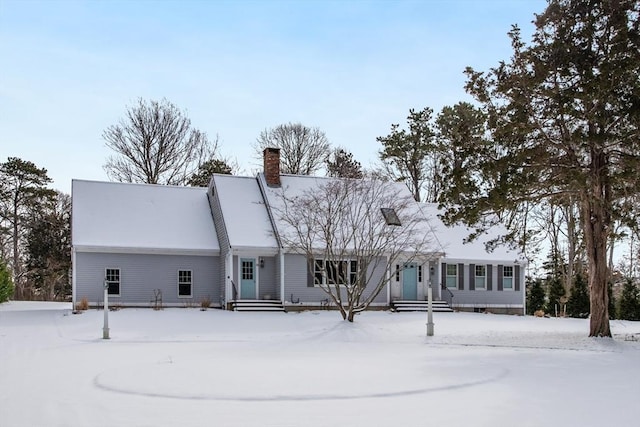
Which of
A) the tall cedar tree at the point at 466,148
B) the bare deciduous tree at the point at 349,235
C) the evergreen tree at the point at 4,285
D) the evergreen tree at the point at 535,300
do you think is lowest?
the evergreen tree at the point at 535,300

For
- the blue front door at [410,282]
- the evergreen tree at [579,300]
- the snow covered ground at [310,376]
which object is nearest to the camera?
the snow covered ground at [310,376]

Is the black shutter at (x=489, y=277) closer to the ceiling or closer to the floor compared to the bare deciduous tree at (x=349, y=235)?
closer to the floor

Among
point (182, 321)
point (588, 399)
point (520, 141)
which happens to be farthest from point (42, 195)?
point (588, 399)

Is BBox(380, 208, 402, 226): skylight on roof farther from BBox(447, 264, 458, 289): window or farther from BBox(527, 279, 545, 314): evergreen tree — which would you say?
BBox(527, 279, 545, 314): evergreen tree

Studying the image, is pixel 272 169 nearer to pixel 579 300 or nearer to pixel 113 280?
pixel 113 280

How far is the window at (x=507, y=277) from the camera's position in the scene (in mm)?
30750

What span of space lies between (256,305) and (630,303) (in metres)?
15.6

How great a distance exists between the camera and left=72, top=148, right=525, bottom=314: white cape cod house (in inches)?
1036

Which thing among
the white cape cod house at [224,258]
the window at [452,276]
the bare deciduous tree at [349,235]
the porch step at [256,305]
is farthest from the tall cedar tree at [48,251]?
the window at [452,276]

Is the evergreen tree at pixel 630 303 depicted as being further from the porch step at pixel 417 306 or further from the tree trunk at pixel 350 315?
A: the tree trunk at pixel 350 315

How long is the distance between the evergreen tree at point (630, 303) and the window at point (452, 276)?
22.7ft

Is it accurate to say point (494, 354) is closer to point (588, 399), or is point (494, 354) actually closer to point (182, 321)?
point (588, 399)

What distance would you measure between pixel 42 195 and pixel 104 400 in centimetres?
3485

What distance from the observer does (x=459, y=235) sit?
3139 centimetres
